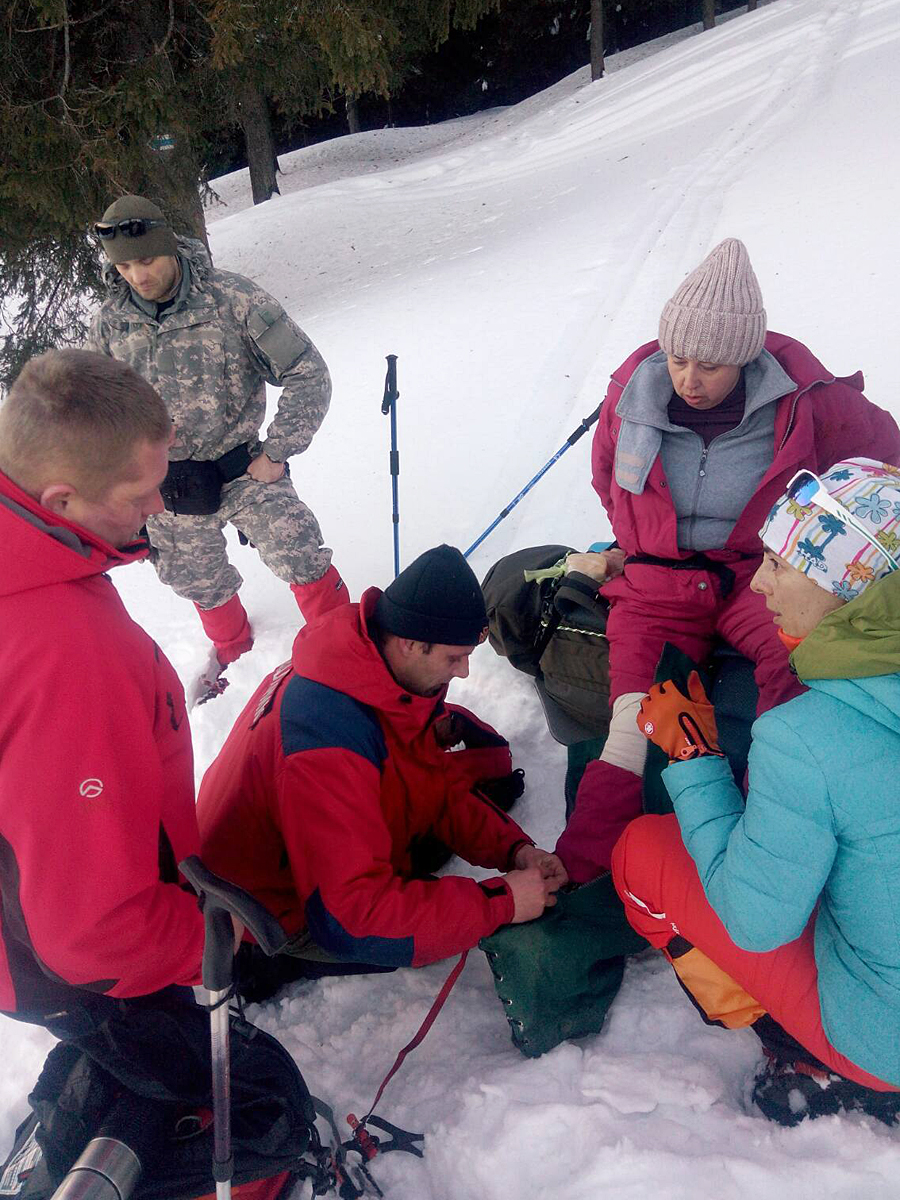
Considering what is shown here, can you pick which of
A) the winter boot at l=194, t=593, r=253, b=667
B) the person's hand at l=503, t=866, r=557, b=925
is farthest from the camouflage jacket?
the person's hand at l=503, t=866, r=557, b=925

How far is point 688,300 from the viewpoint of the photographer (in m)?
2.80

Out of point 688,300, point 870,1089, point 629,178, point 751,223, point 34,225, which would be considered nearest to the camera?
point 870,1089

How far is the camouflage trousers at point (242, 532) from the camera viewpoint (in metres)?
3.94

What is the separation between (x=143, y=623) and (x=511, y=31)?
29.1 metres

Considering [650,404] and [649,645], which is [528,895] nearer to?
[649,645]

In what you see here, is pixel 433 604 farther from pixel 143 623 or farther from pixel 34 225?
pixel 34 225

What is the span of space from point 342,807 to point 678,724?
0.93 metres

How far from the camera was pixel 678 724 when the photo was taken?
7.28ft

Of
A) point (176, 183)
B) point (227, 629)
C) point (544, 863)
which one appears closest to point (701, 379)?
point (544, 863)

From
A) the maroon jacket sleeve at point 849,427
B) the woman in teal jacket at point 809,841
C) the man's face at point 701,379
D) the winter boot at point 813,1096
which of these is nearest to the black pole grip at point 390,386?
the man's face at point 701,379

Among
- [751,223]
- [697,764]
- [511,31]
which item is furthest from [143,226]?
[511,31]

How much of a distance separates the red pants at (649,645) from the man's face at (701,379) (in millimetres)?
622

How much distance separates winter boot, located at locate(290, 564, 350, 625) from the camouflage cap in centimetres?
164

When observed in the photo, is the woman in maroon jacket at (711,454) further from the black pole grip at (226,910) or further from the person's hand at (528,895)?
the black pole grip at (226,910)
